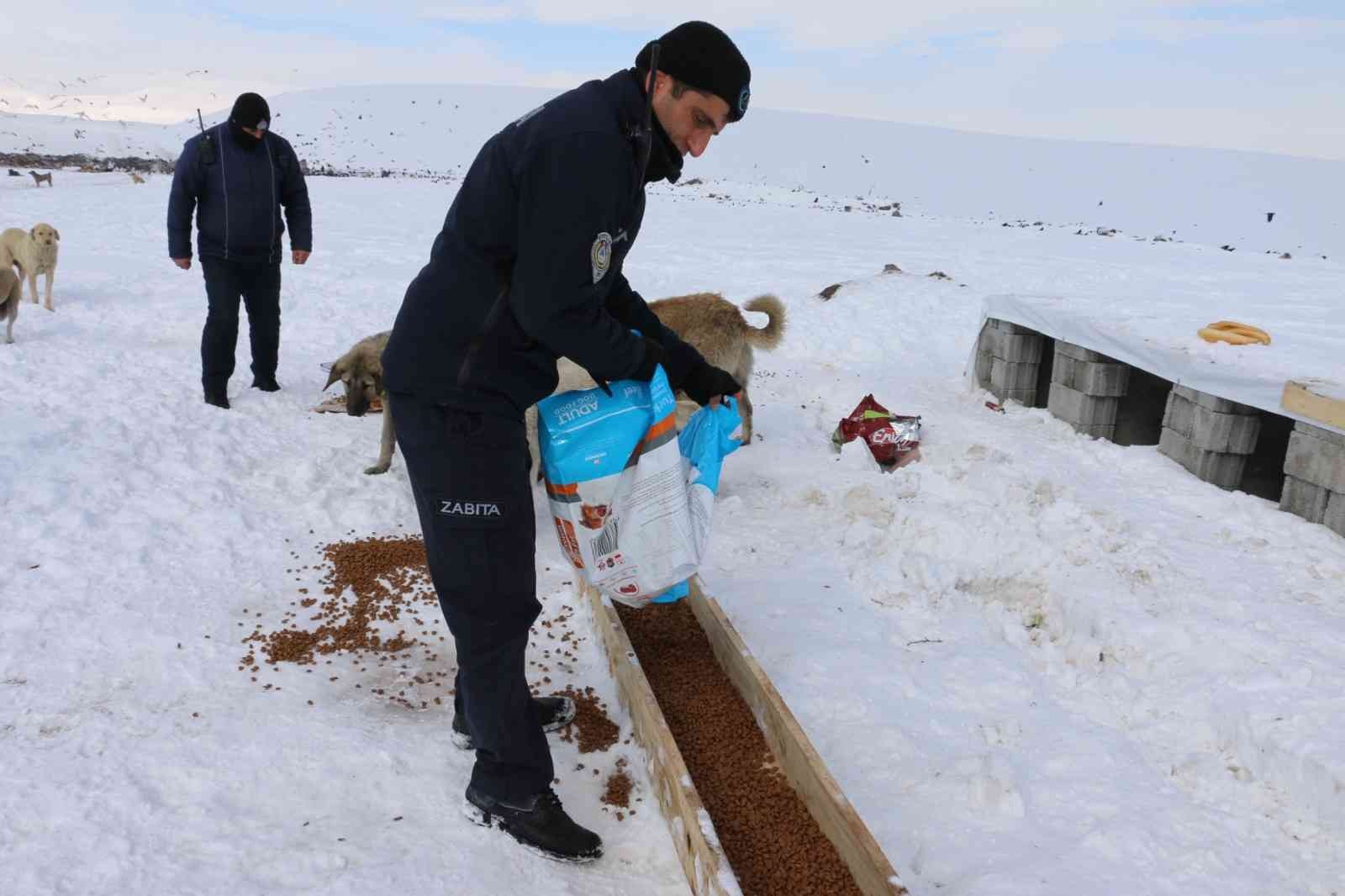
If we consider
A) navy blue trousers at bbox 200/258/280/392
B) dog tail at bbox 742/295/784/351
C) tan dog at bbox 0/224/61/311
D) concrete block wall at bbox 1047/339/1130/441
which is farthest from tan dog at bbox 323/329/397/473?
concrete block wall at bbox 1047/339/1130/441

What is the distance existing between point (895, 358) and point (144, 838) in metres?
8.01

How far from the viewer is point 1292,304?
8.29 m

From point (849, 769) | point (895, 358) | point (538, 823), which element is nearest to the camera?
point (538, 823)

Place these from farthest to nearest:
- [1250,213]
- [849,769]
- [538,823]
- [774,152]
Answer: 1. [774,152]
2. [1250,213]
3. [849,769]
4. [538,823]

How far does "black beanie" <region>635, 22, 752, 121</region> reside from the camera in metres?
1.98

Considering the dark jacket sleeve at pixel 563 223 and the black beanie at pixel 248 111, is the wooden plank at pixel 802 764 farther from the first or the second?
the black beanie at pixel 248 111

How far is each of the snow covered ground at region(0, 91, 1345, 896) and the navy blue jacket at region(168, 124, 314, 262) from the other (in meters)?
1.01

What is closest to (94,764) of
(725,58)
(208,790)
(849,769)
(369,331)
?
(208,790)

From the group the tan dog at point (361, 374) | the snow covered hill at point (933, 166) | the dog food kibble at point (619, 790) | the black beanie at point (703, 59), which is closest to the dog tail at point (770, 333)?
the tan dog at point (361, 374)

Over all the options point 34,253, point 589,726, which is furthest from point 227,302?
point 34,253

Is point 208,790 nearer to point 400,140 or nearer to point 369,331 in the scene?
point 369,331

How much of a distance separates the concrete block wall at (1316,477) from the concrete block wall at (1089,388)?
1.69 meters

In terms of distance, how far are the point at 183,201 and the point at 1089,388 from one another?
6349 millimetres

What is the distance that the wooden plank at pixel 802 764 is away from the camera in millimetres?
2174
